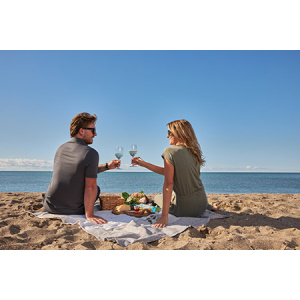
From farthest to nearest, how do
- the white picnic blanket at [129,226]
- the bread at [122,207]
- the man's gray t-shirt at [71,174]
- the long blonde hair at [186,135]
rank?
the bread at [122,207] → the long blonde hair at [186,135] → the man's gray t-shirt at [71,174] → the white picnic blanket at [129,226]

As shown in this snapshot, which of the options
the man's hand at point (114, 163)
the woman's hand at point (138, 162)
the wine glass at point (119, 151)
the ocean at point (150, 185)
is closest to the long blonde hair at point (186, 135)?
the woman's hand at point (138, 162)

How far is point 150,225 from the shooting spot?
13.6 ft

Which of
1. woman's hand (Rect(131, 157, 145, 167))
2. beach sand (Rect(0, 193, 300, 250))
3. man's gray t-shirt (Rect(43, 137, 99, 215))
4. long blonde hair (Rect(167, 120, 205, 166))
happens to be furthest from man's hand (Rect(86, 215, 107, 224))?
long blonde hair (Rect(167, 120, 205, 166))

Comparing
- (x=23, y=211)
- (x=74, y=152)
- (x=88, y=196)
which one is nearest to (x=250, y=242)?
(x=88, y=196)

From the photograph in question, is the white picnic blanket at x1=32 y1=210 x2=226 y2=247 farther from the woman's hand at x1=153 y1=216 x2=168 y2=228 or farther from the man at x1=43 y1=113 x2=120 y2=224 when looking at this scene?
the man at x1=43 y1=113 x2=120 y2=224

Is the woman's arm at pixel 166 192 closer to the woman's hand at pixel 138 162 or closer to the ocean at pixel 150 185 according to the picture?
the woman's hand at pixel 138 162

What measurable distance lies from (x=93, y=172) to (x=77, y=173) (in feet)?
0.95

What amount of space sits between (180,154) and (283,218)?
2670 millimetres

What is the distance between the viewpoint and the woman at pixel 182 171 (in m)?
4.17

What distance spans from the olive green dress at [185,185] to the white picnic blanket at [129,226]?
185mm

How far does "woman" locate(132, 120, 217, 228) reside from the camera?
4.17 metres

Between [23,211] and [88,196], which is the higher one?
[88,196]

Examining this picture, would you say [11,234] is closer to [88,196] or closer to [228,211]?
[88,196]

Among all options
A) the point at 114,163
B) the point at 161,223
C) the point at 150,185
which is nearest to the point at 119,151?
the point at 114,163
